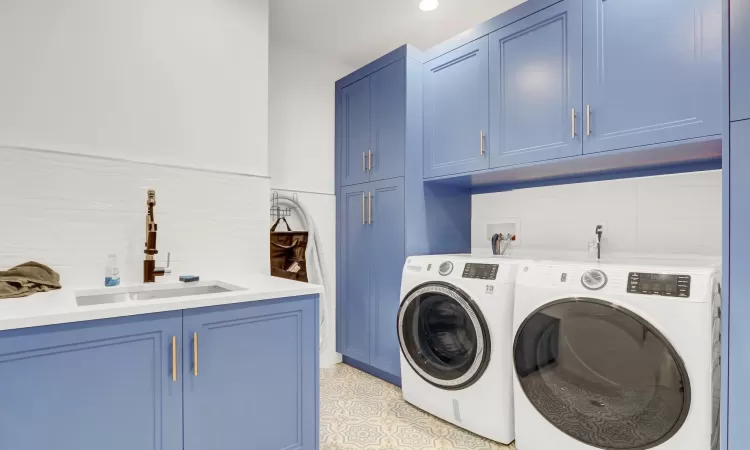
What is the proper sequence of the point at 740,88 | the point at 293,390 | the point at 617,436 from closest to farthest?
1. the point at 740,88
2. the point at 617,436
3. the point at 293,390

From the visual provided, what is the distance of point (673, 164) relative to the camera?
6.11 feet

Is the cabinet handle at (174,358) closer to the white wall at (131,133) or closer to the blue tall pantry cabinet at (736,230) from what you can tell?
the white wall at (131,133)

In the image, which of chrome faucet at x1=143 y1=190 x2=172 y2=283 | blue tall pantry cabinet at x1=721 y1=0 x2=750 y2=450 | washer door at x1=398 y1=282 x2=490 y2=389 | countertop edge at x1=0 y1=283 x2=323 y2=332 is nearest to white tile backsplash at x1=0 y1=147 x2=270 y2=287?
chrome faucet at x1=143 y1=190 x2=172 y2=283

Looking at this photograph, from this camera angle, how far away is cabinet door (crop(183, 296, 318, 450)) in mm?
1307

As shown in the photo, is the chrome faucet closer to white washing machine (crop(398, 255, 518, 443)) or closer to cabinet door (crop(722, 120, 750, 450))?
white washing machine (crop(398, 255, 518, 443))

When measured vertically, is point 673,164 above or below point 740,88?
below

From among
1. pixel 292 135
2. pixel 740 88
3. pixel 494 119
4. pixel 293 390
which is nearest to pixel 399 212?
pixel 494 119

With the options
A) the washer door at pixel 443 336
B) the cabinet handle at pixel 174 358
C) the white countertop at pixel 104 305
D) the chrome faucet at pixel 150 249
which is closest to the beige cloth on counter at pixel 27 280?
the white countertop at pixel 104 305

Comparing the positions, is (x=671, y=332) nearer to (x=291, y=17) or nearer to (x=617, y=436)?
(x=617, y=436)

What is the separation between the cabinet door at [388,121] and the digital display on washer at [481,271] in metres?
0.82

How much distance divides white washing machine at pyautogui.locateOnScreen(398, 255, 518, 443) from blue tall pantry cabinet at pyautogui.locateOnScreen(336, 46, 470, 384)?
1.09ft

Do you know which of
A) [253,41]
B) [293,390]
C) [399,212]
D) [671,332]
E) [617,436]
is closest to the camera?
[671,332]

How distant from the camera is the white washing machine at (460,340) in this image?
177 cm

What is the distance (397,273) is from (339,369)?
3.29ft
